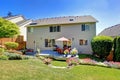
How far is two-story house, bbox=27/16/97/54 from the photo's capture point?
3069 centimetres

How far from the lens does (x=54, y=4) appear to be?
2462 centimetres

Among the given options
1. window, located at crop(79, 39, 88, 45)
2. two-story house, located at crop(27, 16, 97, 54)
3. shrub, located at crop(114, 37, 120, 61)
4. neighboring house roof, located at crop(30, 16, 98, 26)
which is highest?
neighboring house roof, located at crop(30, 16, 98, 26)

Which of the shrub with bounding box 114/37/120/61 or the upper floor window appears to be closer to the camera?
the shrub with bounding box 114/37/120/61

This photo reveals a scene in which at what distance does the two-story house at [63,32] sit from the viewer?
30.7 m

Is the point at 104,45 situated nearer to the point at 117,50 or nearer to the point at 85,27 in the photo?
the point at 117,50

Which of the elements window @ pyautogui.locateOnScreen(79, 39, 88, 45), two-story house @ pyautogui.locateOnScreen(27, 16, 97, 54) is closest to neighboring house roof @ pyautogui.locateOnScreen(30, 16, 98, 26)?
two-story house @ pyautogui.locateOnScreen(27, 16, 97, 54)

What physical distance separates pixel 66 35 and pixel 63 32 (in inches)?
29.5

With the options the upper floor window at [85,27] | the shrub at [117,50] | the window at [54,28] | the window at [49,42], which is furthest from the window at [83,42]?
the shrub at [117,50]

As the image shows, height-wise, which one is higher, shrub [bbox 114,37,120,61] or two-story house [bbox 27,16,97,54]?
two-story house [bbox 27,16,97,54]

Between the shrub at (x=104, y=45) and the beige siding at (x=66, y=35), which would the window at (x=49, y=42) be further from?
the shrub at (x=104, y=45)

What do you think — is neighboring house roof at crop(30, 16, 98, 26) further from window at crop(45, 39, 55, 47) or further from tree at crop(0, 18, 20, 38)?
tree at crop(0, 18, 20, 38)

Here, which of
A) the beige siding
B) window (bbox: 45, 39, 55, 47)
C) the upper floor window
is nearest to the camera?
the upper floor window

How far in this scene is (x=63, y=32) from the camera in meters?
32.5

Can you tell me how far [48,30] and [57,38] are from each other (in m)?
2.28
